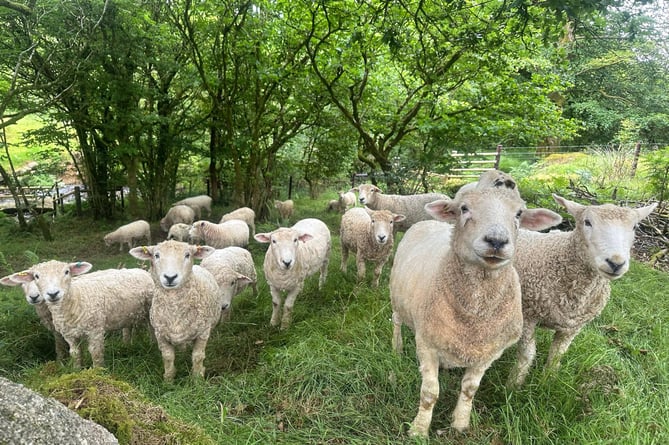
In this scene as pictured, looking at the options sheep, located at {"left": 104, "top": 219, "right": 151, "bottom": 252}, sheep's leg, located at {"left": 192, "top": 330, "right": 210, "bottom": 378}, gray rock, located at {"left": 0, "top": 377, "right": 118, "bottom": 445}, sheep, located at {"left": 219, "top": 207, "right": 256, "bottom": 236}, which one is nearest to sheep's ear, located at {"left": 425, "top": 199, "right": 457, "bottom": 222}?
gray rock, located at {"left": 0, "top": 377, "right": 118, "bottom": 445}

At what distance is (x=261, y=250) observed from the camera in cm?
880

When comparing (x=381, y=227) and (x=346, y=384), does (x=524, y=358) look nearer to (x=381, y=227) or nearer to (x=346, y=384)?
(x=346, y=384)

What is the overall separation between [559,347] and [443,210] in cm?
165

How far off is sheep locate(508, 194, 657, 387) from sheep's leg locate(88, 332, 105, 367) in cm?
400

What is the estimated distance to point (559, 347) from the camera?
309 centimetres

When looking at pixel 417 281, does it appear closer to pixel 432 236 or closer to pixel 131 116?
pixel 432 236

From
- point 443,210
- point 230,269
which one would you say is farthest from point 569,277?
point 230,269

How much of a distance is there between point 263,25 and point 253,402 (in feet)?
26.5

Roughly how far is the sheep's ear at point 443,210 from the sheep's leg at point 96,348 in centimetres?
370

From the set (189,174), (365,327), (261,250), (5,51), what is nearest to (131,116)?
(5,51)

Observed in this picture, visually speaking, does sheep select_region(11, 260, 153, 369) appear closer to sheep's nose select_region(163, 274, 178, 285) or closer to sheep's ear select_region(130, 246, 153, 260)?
sheep's ear select_region(130, 246, 153, 260)

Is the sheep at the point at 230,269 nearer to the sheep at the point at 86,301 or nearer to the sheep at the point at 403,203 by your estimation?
the sheep at the point at 86,301

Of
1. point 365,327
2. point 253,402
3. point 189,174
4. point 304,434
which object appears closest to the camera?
point 304,434

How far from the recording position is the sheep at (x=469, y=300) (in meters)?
2.26
